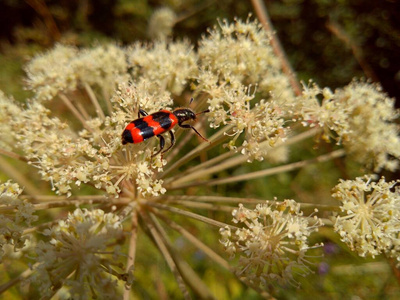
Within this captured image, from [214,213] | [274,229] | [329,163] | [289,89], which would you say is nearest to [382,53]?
[329,163]

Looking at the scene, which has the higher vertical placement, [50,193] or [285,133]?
[50,193]

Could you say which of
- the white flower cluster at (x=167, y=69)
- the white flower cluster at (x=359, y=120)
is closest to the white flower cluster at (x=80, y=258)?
the white flower cluster at (x=167, y=69)

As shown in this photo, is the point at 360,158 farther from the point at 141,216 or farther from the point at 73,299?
the point at 73,299

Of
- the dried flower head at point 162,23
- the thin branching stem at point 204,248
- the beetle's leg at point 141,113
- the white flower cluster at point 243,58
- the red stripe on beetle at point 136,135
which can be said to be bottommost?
the thin branching stem at point 204,248

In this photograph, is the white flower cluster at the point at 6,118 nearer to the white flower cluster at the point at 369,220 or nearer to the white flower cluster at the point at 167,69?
the white flower cluster at the point at 167,69

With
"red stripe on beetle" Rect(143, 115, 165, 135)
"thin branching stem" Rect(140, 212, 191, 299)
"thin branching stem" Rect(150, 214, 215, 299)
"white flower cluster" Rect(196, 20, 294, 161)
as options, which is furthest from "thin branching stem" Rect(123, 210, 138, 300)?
"white flower cluster" Rect(196, 20, 294, 161)

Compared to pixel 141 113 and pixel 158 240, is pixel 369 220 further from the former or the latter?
pixel 141 113
